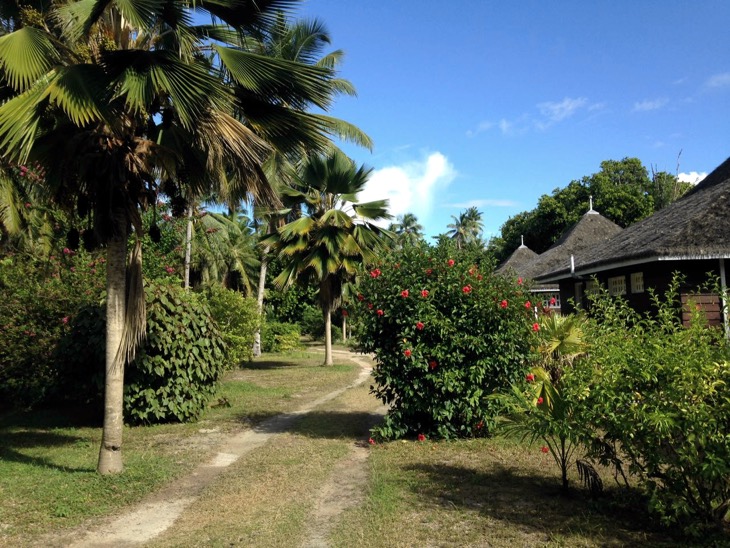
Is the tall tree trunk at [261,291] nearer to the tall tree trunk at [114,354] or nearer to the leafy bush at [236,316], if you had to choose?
the leafy bush at [236,316]

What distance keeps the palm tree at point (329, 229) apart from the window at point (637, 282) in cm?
827

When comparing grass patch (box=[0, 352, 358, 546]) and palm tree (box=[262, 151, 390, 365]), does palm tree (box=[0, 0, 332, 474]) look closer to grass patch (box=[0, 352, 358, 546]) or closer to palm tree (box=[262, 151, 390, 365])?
grass patch (box=[0, 352, 358, 546])

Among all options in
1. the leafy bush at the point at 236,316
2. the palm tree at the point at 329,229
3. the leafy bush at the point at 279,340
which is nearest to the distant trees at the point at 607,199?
the leafy bush at the point at 279,340

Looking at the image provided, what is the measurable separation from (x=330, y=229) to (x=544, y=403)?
15.1 metres

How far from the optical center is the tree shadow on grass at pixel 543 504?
16.0 feet

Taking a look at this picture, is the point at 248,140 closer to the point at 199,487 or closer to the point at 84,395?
the point at 199,487

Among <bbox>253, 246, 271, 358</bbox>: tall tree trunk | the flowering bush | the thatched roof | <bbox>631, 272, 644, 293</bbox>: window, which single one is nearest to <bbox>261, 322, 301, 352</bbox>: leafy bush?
<bbox>253, 246, 271, 358</bbox>: tall tree trunk

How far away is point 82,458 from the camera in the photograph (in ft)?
26.3

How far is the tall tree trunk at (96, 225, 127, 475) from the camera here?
6992 millimetres

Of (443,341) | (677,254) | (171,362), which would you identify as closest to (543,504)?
(443,341)

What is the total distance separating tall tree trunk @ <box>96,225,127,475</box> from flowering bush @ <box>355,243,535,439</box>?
345cm

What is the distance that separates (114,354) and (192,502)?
6.49 feet

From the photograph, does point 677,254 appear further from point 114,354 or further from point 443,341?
point 114,354

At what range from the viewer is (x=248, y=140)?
680 centimetres
